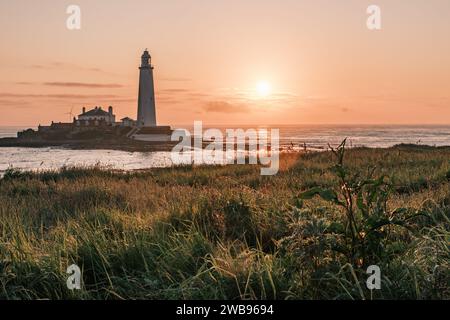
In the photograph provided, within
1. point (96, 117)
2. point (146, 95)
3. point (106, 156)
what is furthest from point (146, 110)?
point (106, 156)

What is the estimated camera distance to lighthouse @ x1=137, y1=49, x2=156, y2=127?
69981 mm

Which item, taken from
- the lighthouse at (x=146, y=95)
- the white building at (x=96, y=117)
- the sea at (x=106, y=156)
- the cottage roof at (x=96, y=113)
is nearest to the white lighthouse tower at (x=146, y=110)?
the lighthouse at (x=146, y=95)

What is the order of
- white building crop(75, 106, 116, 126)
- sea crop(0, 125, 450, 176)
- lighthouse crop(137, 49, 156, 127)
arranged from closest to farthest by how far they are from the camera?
sea crop(0, 125, 450, 176) → lighthouse crop(137, 49, 156, 127) → white building crop(75, 106, 116, 126)

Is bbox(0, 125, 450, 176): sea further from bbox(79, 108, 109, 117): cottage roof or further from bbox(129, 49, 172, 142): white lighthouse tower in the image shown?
bbox(79, 108, 109, 117): cottage roof

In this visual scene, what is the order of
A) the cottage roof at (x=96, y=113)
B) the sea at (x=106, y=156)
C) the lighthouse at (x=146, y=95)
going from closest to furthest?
the sea at (x=106, y=156) < the lighthouse at (x=146, y=95) < the cottage roof at (x=96, y=113)

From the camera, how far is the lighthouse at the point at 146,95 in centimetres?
6998

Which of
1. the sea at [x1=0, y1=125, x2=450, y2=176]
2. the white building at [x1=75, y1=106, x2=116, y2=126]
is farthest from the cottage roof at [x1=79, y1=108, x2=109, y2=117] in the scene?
the sea at [x1=0, y1=125, x2=450, y2=176]

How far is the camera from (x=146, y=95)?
71750mm

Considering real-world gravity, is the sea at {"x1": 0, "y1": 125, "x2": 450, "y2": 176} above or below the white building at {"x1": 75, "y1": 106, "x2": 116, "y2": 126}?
below

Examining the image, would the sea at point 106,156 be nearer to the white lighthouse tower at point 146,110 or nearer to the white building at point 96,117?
the white lighthouse tower at point 146,110

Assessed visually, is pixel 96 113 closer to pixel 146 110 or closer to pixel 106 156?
pixel 146 110
